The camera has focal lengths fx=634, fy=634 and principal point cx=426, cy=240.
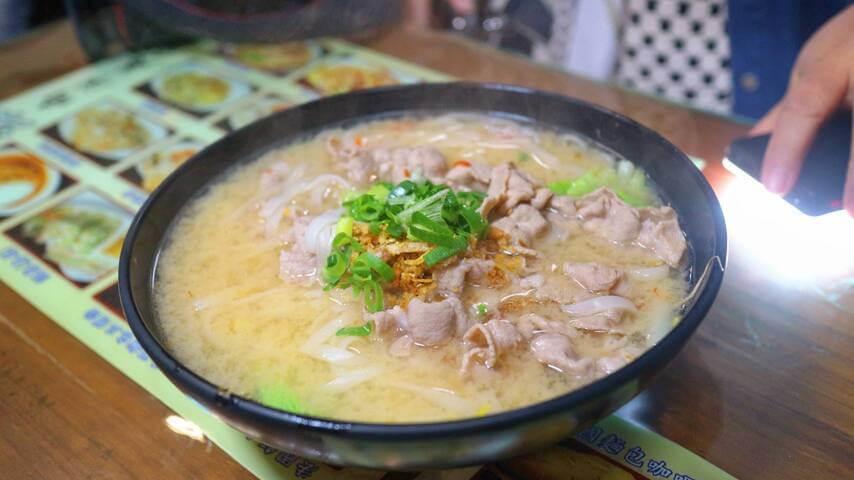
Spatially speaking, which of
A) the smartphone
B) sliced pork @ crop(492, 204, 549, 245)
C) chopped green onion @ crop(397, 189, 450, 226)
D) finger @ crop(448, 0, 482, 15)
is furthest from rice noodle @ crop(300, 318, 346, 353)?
finger @ crop(448, 0, 482, 15)

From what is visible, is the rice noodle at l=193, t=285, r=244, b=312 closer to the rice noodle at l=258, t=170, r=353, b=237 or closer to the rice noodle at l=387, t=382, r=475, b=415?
the rice noodle at l=258, t=170, r=353, b=237

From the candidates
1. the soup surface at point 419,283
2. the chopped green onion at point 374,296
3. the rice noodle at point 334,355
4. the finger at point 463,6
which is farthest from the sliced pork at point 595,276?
the finger at point 463,6

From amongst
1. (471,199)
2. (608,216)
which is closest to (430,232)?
(471,199)

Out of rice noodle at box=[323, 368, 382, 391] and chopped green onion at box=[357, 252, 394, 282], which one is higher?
chopped green onion at box=[357, 252, 394, 282]

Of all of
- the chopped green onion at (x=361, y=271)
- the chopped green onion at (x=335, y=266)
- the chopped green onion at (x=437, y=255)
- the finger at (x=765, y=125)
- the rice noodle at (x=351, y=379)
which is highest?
the finger at (x=765, y=125)

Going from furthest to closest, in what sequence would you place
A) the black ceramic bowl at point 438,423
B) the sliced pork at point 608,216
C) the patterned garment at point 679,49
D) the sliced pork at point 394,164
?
→ the patterned garment at point 679,49 → the sliced pork at point 394,164 → the sliced pork at point 608,216 → the black ceramic bowl at point 438,423

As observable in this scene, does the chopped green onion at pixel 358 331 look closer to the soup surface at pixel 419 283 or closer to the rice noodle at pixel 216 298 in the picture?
the soup surface at pixel 419 283

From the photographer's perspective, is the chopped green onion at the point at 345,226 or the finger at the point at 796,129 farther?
the finger at the point at 796,129
